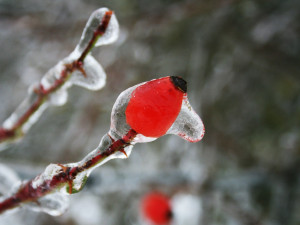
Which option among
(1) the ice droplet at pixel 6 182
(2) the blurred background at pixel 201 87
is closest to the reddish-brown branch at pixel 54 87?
(1) the ice droplet at pixel 6 182

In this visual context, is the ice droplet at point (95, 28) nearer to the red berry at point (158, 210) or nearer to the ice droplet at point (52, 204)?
the ice droplet at point (52, 204)

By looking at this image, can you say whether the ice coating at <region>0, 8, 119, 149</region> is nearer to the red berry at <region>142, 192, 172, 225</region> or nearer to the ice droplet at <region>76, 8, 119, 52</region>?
the ice droplet at <region>76, 8, 119, 52</region>

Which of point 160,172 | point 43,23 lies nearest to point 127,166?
point 160,172

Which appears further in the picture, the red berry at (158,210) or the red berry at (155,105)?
the red berry at (158,210)

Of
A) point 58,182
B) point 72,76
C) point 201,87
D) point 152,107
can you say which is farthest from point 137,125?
→ point 201,87

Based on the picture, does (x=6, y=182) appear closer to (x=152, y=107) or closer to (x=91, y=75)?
(x=91, y=75)

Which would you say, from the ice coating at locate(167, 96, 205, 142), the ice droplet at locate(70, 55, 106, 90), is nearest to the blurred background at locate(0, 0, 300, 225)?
the ice droplet at locate(70, 55, 106, 90)

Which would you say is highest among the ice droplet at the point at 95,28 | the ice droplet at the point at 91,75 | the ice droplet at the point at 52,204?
the ice droplet at the point at 95,28

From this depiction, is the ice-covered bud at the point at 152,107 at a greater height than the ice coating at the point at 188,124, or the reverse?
the ice-covered bud at the point at 152,107
